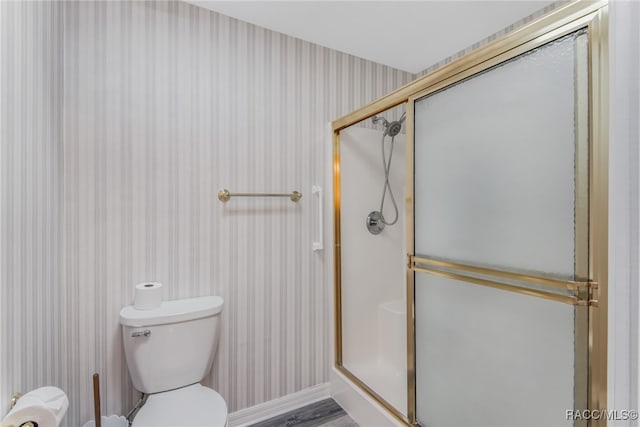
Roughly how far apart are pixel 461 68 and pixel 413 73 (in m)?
1.45

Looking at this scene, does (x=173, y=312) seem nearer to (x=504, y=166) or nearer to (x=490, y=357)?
(x=490, y=357)

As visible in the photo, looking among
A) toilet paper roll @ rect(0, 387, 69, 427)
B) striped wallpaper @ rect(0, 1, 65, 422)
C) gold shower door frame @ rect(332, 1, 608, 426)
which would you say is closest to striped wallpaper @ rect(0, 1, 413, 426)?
striped wallpaper @ rect(0, 1, 65, 422)

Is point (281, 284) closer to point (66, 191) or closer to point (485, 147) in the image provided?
point (66, 191)

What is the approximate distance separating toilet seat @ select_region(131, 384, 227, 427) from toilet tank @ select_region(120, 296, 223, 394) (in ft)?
0.23

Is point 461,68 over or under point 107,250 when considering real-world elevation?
over

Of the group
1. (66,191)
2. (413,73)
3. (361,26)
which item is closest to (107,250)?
(66,191)

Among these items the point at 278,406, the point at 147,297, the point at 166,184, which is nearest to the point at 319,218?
the point at 166,184

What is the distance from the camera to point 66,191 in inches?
58.2

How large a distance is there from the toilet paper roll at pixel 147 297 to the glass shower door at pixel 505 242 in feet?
3.97

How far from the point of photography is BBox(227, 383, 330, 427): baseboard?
187 cm

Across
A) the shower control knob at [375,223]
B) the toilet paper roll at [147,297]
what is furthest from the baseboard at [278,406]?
the shower control knob at [375,223]

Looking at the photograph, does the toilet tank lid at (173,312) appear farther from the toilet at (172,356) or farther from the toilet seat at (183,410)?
the toilet seat at (183,410)

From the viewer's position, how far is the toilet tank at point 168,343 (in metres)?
1.47

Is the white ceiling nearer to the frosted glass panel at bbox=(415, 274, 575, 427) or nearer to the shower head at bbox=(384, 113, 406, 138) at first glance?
the shower head at bbox=(384, 113, 406, 138)
